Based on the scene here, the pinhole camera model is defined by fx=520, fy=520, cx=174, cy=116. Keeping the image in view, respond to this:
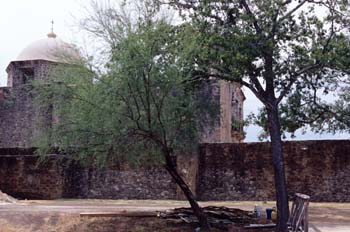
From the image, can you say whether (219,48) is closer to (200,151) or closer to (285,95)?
(285,95)

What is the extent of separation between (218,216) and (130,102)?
13.5 ft

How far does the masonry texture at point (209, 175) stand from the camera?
20.4 metres

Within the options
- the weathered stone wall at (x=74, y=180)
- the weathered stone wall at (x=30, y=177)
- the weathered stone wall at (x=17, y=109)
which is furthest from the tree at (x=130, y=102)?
the weathered stone wall at (x=17, y=109)

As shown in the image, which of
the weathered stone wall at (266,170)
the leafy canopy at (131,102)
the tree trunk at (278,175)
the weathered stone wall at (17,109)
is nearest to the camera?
the leafy canopy at (131,102)

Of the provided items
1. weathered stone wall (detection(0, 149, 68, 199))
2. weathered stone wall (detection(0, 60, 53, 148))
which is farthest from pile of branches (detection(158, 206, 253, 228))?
weathered stone wall (detection(0, 60, 53, 148))

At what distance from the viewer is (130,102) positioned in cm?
1220

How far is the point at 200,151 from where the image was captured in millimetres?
21375

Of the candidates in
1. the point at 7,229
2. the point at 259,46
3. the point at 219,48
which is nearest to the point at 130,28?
the point at 219,48

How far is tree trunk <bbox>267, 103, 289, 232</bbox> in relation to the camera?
12.2 metres

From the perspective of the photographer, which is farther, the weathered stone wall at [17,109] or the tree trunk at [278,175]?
the weathered stone wall at [17,109]

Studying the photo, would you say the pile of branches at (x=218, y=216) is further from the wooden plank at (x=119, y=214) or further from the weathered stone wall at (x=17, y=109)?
the weathered stone wall at (x=17, y=109)

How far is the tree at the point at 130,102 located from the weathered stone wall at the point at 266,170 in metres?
7.93

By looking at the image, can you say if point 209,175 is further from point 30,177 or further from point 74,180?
point 30,177

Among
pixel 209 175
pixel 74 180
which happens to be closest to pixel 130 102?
pixel 209 175
